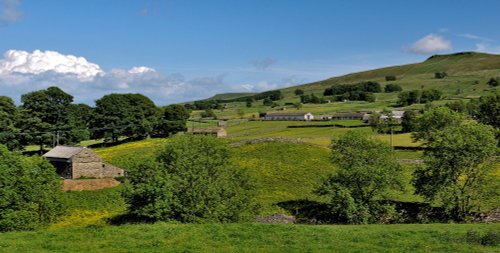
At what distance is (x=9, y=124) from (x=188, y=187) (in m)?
61.6

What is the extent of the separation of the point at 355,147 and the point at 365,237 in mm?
17645

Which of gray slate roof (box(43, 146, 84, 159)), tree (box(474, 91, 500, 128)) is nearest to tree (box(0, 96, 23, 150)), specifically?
gray slate roof (box(43, 146, 84, 159))

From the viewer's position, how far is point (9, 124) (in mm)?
86250

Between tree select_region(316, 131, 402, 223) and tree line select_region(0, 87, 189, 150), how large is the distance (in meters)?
63.8

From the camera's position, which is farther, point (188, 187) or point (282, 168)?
point (282, 168)

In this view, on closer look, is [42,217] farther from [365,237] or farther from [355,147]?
[355,147]

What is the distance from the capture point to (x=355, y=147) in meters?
48.4

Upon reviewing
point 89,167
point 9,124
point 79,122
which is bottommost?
point 89,167

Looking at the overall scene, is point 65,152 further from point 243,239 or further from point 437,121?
point 437,121

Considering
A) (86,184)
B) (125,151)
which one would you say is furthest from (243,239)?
(125,151)

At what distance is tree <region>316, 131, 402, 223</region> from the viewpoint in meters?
44.2

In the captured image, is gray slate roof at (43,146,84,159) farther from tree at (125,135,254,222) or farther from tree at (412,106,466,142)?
tree at (412,106,466,142)

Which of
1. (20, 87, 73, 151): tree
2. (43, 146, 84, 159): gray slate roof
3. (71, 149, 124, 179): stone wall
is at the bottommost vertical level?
(71, 149, 124, 179): stone wall

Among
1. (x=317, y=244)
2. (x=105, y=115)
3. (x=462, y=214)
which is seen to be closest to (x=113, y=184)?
(x=317, y=244)
